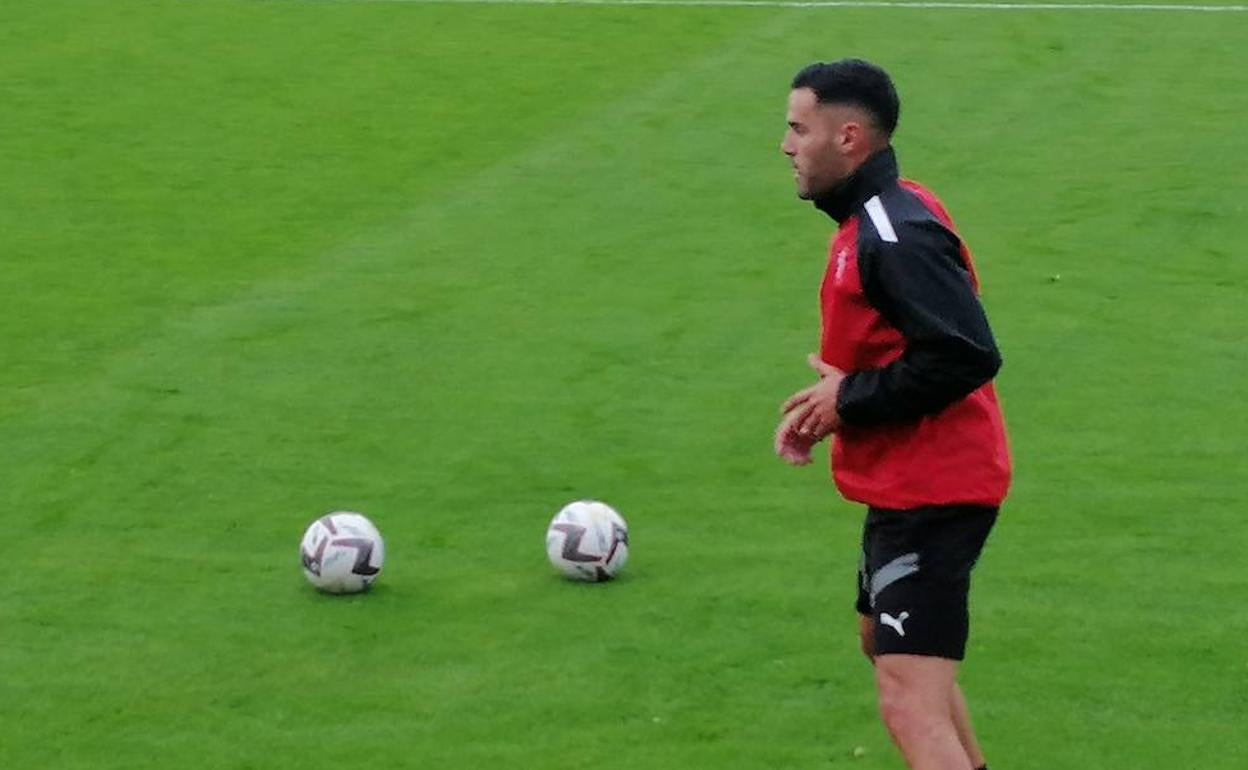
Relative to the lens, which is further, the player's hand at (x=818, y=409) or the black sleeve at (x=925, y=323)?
the player's hand at (x=818, y=409)

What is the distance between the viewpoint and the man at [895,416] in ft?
18.4

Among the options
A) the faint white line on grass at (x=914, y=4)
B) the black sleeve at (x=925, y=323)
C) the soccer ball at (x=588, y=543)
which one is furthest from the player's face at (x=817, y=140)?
the faint white line on grass at (x=914, y=4)

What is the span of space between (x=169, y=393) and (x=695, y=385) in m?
2.53

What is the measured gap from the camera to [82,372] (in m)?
11.4

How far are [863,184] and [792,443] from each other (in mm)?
677

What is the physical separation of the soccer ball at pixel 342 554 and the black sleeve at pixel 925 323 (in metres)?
3.23

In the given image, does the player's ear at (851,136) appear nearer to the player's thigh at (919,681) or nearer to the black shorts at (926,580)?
the black shorts at (926,580)

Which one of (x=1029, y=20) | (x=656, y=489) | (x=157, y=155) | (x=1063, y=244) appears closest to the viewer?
(x=656, y=489)

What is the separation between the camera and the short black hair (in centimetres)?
579

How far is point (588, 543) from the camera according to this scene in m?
8.54

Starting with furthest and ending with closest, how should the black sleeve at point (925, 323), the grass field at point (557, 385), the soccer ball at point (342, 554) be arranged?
the soccer ball at point (342, 554) < the grass field at point (557, 385) < the black sleeve at point (925, 323)

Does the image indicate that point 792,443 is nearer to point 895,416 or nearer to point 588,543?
point 895,416

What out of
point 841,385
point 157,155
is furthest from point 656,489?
point 157,155

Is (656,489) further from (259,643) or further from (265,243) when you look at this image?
(265,243)
